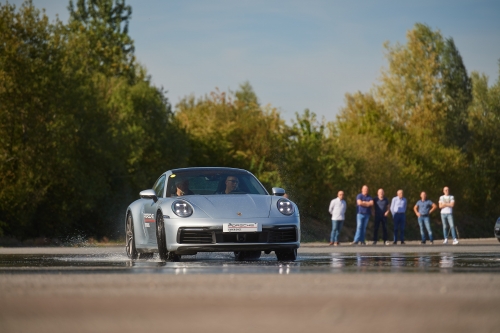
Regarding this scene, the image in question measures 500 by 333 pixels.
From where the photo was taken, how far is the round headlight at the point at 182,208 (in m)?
15.8

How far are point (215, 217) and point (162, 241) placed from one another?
1021 mm

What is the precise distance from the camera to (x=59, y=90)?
46156 millimetres

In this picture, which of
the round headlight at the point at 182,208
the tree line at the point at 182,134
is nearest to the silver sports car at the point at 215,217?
the round headlight at the point at 182,208

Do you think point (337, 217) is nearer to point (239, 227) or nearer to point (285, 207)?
point (285, 207)

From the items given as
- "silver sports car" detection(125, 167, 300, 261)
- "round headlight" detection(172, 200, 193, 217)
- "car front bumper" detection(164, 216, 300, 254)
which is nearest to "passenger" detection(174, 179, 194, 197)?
"silver sports car" detection(125, 167, 300, 261)

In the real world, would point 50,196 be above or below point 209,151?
below

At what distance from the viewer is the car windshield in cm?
1692

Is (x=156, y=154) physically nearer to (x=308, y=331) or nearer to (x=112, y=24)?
(x=112, y=24)

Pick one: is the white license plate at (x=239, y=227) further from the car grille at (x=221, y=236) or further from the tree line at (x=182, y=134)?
the tree line at (x=182, y=134)

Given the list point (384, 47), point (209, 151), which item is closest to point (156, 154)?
point (209, 151)

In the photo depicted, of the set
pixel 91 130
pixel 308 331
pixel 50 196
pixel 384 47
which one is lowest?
pixel 308 331

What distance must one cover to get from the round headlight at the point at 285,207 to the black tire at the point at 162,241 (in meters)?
1.76

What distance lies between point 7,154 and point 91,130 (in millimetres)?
6598

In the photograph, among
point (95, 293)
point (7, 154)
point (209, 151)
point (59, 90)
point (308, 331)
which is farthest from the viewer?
point (209, 151)
